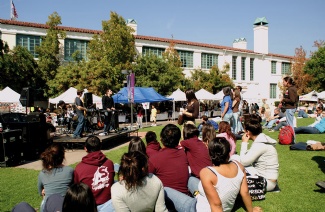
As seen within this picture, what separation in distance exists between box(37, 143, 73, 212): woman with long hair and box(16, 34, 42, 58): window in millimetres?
28853

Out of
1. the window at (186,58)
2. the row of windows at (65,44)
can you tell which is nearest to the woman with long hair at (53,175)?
the row of windows at (65,44)

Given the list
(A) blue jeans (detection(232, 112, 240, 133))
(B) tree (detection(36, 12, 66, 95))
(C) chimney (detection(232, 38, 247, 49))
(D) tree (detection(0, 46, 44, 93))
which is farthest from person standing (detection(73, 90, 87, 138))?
(C) chimney (detection(232, 38, 247, 49))

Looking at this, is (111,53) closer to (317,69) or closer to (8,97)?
(8,97)

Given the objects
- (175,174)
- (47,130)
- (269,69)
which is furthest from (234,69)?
(175,174)

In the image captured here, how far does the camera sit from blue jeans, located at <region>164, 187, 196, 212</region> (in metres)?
3.95

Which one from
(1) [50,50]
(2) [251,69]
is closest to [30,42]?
(1) [50,50]

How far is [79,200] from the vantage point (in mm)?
2584

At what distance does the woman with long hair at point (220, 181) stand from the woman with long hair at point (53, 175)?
1.73m

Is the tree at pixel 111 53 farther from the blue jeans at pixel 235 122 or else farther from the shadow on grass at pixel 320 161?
the shadow on grass at pixel 320 161

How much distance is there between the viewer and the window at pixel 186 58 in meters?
40.1

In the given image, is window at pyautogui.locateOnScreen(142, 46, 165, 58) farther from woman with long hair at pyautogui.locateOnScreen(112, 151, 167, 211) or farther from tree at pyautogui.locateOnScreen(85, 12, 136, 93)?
woman with long hair at pyautogui.locateOnScreen(112, 151, 167, 211)

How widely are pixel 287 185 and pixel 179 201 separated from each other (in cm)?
262

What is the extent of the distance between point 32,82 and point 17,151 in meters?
20.6

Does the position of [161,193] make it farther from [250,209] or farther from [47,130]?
[47,130]
